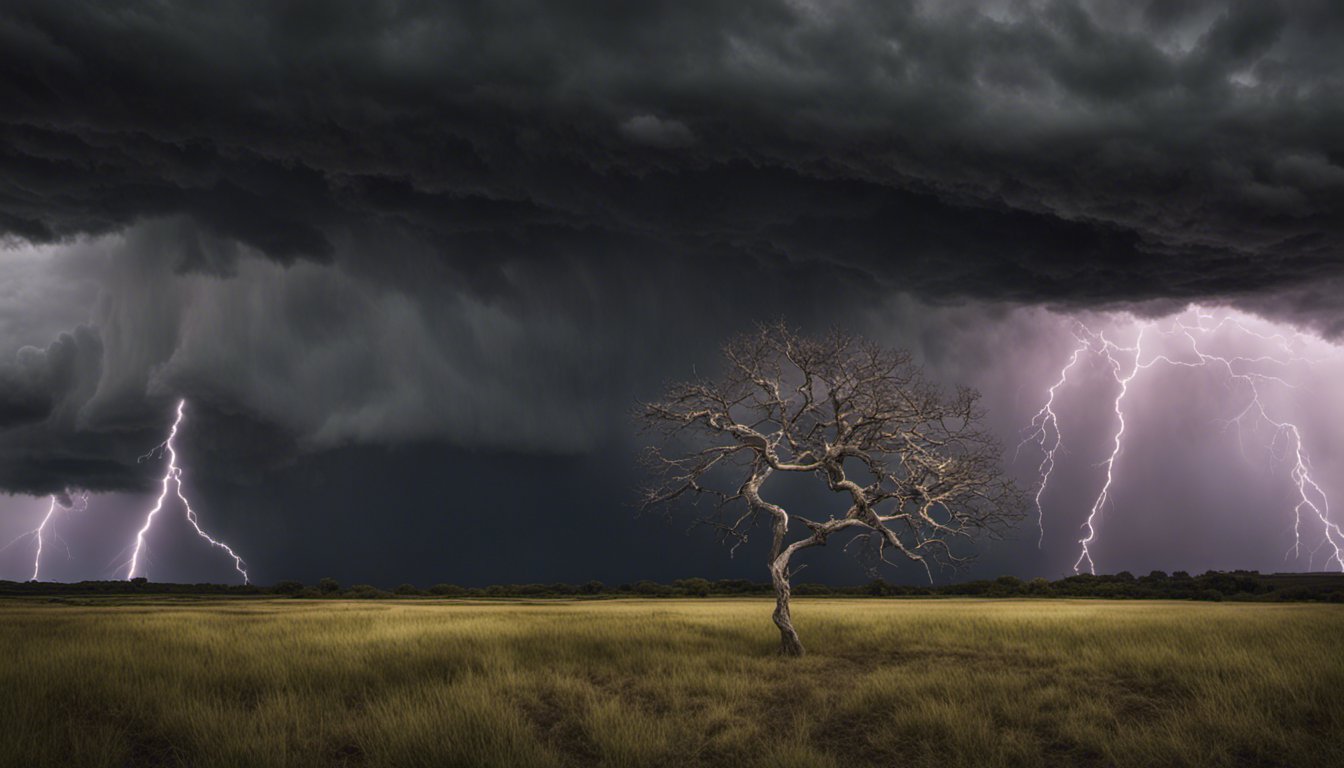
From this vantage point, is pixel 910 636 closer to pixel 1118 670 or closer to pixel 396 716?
pixel 1118 670

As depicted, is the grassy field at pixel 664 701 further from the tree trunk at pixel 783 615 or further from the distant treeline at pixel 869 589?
the distant treeline at pixel 869 589

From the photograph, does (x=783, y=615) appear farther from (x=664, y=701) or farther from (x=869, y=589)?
(x=869, y=589)

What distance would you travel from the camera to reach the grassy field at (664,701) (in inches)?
356

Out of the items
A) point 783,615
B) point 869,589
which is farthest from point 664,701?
point 869,589

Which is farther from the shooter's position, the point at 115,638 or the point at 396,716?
the point at 115,638

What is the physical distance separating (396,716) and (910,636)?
52.3 ft

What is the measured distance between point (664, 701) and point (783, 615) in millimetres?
6507

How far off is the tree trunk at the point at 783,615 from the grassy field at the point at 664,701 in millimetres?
916

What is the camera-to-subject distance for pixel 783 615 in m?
18.0

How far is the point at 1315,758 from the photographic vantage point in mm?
8633

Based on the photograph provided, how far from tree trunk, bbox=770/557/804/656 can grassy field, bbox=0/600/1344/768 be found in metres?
0.92

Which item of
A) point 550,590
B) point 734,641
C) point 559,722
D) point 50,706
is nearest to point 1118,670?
point 734,641

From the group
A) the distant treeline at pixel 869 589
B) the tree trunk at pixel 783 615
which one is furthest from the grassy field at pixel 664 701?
the distant treeline at pixel 869 589

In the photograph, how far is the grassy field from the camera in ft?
29.6
